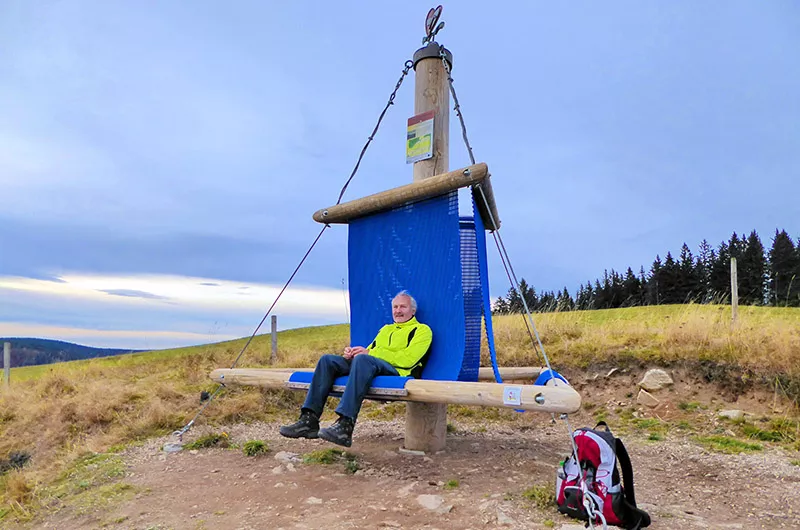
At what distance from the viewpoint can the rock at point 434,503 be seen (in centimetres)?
306

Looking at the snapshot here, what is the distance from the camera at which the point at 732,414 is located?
5336mm

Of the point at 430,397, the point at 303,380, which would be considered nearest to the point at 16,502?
the point at 303,380

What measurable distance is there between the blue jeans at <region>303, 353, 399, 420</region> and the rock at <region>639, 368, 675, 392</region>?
12.4ft

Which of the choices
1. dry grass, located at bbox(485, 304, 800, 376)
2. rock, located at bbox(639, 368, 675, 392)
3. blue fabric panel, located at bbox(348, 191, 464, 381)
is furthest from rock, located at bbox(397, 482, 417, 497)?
dry grass, located at bbox(485, 304, 800, 376)

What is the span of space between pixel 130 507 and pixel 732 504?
12.7 feet

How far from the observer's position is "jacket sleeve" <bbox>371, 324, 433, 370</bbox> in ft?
13.1

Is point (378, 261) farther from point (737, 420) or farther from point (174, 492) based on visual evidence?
point (737, 420)

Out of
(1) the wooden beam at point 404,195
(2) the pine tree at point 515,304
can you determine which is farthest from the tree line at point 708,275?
(1) the wooden beam at point 404,195

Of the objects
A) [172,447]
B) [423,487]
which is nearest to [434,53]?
[423,487]

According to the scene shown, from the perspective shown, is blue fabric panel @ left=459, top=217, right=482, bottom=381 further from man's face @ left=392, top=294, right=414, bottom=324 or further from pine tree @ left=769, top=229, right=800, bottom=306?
pine tree @ left=769, top=229, right=800, bottom=306

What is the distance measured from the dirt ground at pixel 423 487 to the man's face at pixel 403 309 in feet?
3.73

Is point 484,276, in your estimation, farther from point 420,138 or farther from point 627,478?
point 627,478

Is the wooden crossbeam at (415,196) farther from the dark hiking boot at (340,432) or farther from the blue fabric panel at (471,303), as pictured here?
the dark hiking boot at (340,432)

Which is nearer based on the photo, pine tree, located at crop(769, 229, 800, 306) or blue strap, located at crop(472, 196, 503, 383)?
blue strap, located at crop(472, 196, 503, 383)
